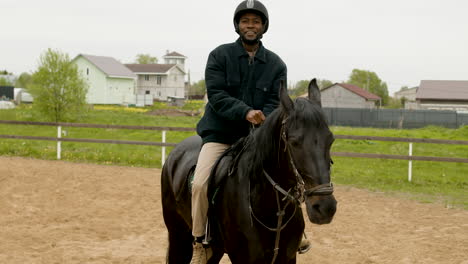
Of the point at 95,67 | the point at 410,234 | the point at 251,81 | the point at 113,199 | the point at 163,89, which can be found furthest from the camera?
the point at 163,89

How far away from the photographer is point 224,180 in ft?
12.7

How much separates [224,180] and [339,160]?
1403 centimetres

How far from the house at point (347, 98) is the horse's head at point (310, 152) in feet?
206

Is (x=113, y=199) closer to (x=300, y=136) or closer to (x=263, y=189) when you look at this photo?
(x=263, y=189)

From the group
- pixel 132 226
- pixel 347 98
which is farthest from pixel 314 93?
pixel 347 98

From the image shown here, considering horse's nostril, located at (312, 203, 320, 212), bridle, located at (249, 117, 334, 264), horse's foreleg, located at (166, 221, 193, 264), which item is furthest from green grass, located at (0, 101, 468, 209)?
horse's nostril, located at (312, 203, 320, 212)

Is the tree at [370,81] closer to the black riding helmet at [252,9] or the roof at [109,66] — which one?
the roof at [109,66]

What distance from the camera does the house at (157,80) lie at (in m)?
75.4

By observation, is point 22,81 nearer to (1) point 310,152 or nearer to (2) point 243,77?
(2) point 243,77

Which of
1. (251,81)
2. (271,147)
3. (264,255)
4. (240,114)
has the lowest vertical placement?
(264,255)

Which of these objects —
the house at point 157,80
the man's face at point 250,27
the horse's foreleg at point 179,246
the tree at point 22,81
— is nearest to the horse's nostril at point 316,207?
the man's face at point 250,27

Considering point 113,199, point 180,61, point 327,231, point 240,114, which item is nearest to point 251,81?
point 240,114

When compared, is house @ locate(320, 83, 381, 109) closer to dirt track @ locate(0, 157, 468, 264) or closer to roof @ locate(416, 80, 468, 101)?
roof @ locate(416, 80, 468, 101)

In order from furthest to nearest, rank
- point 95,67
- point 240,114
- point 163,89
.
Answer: point 163,89 < point 95,67 < point 240,114
